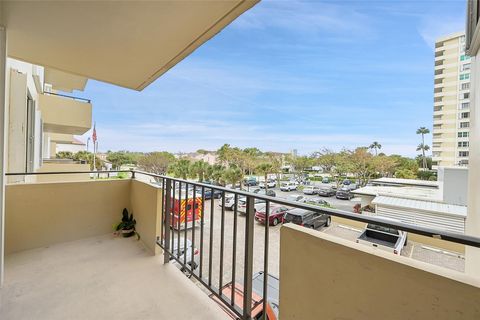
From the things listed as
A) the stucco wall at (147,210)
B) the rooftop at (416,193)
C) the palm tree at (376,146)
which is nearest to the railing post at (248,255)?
the stucco wall at (147,210)

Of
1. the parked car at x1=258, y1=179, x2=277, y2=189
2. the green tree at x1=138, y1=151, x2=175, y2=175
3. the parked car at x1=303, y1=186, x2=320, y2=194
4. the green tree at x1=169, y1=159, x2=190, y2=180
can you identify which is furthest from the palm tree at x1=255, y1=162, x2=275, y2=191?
the green tree at x1=138, y1=151, x2=175, y2=175

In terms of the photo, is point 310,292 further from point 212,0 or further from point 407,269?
point 212,0

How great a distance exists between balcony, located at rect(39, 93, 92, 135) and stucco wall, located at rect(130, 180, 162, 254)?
13.5ft

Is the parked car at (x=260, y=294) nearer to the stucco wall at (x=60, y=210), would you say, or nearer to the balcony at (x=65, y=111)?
the stucco wall at (x=60, y=210)

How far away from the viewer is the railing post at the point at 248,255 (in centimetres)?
133

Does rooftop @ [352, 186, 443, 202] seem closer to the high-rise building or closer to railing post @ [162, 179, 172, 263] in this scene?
the high-rise building

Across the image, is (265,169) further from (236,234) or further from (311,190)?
(236,234)

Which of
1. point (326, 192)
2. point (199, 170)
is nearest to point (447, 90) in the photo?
point (326, 192)

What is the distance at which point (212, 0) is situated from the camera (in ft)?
4.42

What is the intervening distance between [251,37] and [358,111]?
15.6 m

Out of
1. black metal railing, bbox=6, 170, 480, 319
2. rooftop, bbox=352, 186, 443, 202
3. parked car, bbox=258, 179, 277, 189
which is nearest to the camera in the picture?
black metal railing, bbox=6, 170, 480, 319

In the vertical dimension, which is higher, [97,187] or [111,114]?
[111,114]

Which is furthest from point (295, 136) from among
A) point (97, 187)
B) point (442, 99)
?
point (97, 187)

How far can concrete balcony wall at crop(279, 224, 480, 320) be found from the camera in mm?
631
